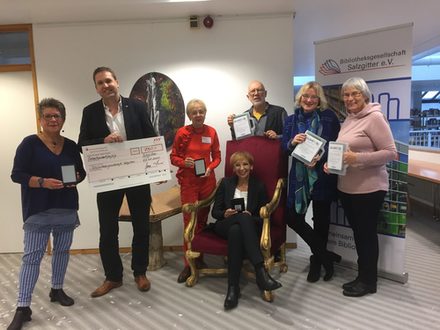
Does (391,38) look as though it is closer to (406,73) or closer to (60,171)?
(406,73)

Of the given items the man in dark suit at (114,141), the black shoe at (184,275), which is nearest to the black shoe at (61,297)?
the man in dark suit at (114,141)

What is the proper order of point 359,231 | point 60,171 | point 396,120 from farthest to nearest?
point 396,120 → point 359,231 → point 60,171

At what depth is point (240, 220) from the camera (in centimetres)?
251

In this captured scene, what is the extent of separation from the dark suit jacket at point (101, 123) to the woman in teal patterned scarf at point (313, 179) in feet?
3.95

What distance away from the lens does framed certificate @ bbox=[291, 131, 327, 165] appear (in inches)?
96.2

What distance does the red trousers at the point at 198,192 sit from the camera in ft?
9.48

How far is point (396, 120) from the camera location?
8.77 feet

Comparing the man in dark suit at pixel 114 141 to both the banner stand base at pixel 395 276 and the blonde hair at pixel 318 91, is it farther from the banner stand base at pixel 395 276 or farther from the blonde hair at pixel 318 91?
the banner stand base at pixel 395 276

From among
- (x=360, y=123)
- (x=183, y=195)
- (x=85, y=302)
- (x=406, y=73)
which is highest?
(x=406, y=73)

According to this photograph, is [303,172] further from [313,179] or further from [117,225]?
[117,225]

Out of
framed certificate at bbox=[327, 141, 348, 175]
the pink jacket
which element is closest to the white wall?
the pink jacket

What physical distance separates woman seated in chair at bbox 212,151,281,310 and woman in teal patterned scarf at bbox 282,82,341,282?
0.29m

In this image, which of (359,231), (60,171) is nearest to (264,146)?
(359,231)

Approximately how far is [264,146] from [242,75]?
38.1 inches
